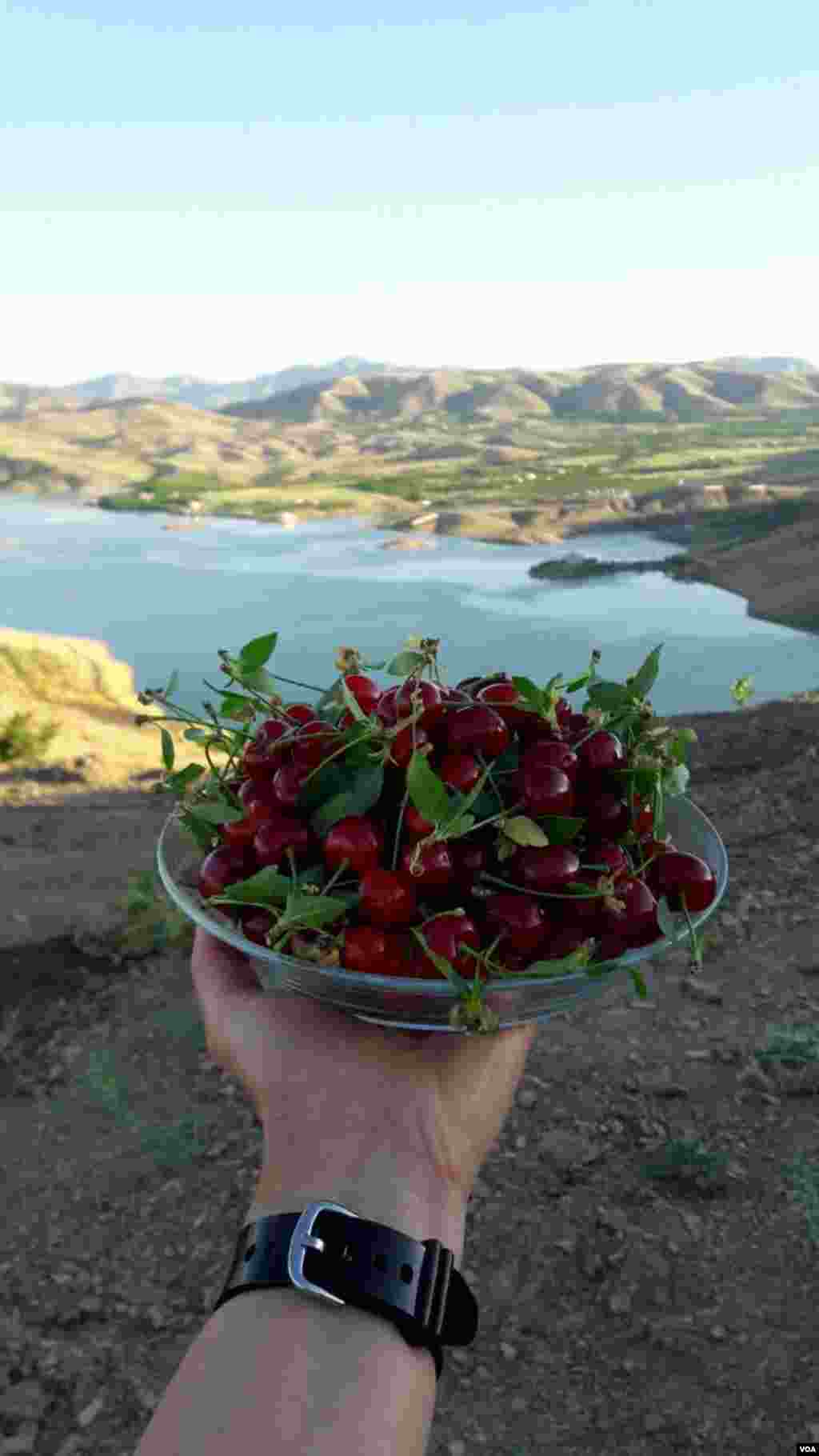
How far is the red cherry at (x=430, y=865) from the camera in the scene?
161 centimetres

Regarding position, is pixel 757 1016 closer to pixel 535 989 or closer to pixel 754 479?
pixel 535 989

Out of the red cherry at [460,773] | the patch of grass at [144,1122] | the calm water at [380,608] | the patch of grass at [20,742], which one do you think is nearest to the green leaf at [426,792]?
the red cherry at [460,773]

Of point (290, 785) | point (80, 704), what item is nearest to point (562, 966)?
point (290, 785)

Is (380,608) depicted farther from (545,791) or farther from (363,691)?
(545,791)

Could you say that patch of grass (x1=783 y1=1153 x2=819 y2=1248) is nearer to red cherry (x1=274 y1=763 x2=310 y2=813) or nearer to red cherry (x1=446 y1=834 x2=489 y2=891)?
red cherry (x1=446 y1=834 x2=489 y2=891)

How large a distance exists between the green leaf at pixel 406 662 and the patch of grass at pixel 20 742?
13.4 meters

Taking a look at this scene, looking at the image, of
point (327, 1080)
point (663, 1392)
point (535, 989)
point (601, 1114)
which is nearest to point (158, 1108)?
point (601, 1114)

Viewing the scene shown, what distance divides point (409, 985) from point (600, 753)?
1.94 ft

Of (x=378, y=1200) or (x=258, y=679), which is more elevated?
(x=258, y=679)

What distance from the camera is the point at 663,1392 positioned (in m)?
3.32

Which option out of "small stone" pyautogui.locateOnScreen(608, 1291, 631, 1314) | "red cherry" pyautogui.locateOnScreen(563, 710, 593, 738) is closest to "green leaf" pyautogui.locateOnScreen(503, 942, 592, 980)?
"red cherry" pyautogui.locateOnScreen(563, 710, 593, 738)

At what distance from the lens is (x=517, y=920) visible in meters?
1.65

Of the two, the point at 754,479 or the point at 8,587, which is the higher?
the point at 754,479

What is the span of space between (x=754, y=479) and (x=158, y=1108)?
57529mm
